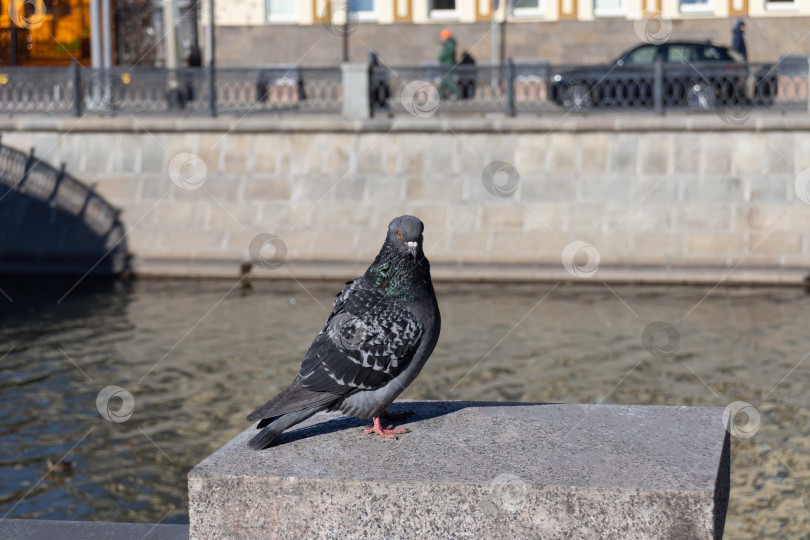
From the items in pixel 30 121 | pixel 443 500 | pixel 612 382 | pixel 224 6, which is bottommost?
pixel 612 382

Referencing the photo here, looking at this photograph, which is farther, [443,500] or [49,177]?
[49,177]

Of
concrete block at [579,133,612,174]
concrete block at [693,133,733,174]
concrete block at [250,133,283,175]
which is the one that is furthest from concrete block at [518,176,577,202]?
concrete block at [250,133,283,175]

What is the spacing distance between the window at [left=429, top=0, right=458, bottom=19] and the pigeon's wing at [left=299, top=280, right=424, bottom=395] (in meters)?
23.7

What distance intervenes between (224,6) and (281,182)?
10.5m

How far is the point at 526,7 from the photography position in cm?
2766

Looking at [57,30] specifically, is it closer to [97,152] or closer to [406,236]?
[97,152]

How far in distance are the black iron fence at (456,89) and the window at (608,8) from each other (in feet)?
21.1

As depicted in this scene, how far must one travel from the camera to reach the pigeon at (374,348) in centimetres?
474

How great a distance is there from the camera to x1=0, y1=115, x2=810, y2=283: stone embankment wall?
59.2 ft

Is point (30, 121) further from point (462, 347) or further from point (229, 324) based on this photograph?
point (462, 347)

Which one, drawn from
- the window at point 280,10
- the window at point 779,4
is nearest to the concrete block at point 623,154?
the window at point 779,4

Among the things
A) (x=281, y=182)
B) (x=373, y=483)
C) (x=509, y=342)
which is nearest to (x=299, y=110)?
(x=281, y=182)

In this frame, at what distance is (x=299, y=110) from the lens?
20.0 m

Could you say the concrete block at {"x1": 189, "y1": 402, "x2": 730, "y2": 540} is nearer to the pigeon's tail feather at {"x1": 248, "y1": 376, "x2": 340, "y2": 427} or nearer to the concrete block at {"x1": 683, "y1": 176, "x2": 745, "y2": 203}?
the pigeon's tail feather at {"x1": 248, "y1": 376, "x2": 340, "y2": 427}
